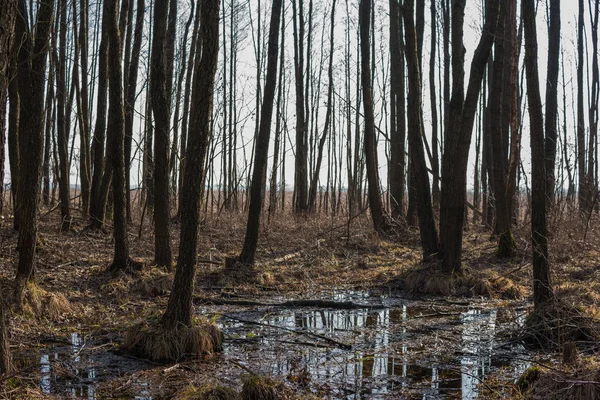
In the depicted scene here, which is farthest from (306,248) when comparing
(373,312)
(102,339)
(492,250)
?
(102,339)

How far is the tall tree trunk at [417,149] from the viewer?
11.1 meters

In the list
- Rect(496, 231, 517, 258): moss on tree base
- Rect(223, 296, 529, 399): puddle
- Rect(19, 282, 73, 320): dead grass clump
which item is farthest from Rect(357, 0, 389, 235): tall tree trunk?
Rect(19, 282, 73, 320): dead grass clump

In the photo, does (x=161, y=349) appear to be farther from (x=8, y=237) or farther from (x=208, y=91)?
(x=8, y=237)

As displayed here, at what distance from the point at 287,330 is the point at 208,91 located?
3194 mm

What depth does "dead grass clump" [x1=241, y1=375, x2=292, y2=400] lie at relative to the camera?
4727 mm

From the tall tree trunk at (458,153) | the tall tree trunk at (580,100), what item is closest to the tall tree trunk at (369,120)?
the tall tree trunk at (458,153)

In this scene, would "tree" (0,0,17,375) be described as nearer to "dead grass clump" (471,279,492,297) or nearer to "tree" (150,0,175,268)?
"tree" (150,0,175,268)

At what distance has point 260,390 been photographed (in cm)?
474

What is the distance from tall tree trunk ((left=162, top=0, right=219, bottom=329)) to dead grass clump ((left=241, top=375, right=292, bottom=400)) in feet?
5.35

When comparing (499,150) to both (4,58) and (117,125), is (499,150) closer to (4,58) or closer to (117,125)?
(117,125)

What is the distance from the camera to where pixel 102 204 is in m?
13.7

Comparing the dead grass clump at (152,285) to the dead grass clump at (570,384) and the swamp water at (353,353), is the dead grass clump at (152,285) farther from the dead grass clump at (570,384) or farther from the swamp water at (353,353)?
the dead grass clump at (570,384)

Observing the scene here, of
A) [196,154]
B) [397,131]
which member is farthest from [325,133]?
[196,154]

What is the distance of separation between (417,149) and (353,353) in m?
5.85
